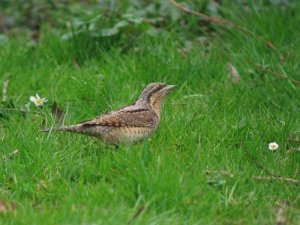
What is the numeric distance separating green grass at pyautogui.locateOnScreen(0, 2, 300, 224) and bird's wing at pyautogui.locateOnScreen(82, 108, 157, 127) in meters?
0.20

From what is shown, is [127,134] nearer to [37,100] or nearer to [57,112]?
[57,112]

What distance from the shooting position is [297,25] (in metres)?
9.29

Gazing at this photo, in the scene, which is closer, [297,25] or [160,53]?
[160,53]

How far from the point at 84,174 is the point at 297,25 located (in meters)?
4.34

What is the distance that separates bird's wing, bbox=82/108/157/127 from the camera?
6.38 metres

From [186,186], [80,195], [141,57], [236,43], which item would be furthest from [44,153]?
[236,43]

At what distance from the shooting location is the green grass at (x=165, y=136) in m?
5.36

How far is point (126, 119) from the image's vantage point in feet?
21.2

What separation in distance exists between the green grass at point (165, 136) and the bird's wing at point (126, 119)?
7.7 inches

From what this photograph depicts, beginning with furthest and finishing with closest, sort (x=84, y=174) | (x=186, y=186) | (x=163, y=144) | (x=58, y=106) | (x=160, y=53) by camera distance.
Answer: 1. (x=160, y=53)
2. (x=58, y=106)
3. (x=163, y=144)
4. (x=84, y=174)
5. (x=186, y=186)

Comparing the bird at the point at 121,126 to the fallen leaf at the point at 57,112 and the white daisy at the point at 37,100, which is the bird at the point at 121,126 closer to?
the fallen leaf at the point at 57,112

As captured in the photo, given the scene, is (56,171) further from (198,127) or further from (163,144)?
(198,127)

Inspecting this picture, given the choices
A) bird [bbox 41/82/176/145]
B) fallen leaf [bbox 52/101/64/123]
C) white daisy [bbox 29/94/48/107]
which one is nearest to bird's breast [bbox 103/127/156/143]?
bird [bbox 41/82/176/145]

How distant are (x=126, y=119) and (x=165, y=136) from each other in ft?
1.47
